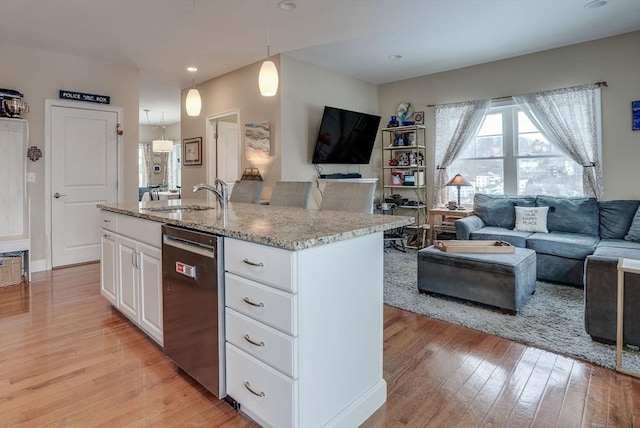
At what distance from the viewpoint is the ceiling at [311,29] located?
11.2 feet

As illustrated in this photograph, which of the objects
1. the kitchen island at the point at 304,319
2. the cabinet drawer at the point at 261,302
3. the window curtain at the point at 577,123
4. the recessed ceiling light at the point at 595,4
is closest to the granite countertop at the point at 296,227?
the kitchen island at the point at 304,319

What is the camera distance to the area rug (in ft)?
7.78

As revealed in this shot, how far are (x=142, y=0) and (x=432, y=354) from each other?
364 cm

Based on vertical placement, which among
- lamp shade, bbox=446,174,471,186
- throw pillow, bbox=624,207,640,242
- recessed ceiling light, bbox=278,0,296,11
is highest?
recessed ceiling light, bbox=278,0,296,11

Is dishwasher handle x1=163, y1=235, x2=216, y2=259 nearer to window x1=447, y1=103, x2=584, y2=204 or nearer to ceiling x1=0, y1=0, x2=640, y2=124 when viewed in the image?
ceiling x1=0, y1=0, x2=640, y2=124

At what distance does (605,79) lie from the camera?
4.34 meters

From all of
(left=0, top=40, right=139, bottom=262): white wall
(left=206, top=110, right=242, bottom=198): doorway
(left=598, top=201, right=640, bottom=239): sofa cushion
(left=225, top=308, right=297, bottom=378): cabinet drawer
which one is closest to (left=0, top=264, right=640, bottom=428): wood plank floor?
(left=225, top=308, right=297, bottom=378): cabinet drawer

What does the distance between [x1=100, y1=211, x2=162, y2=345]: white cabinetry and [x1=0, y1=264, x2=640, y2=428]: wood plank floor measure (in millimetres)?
213

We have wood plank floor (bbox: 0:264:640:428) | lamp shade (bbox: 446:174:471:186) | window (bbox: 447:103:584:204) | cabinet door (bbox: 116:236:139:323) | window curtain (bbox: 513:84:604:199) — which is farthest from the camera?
lamp shade (bbox: 446:174:471:186)

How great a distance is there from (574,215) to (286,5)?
12.4 feet

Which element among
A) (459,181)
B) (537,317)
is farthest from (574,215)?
(537,317)

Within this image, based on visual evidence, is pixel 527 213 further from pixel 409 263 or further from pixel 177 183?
pixel 177 183

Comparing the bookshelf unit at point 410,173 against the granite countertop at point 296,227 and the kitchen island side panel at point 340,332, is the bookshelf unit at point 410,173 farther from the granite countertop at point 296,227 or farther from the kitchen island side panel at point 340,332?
the kitchen island side panel at point 340,332

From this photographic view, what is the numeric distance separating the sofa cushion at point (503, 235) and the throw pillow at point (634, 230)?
2.97 ft
